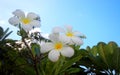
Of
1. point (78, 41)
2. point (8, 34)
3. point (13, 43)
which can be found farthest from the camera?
point (8, 34)

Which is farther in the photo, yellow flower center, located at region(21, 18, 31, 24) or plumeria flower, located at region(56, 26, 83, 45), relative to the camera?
yellow flower center, located at region(21, 18, 31, 24)

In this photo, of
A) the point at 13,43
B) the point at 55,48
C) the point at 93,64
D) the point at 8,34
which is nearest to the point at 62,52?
the point at 55,48

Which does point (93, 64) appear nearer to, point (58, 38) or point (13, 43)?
point (13, 43)

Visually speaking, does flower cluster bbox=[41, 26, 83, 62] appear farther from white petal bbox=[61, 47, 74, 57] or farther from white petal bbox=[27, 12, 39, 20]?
white petal bbox=[27, 12, 39, 20]

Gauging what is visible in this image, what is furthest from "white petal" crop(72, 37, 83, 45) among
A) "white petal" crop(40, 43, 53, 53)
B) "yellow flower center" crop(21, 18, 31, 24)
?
"yellow flower center" crop(21, 18, 31, 24)

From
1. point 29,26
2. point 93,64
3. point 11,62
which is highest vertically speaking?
point 29,26

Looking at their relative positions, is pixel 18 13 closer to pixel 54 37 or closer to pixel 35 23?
pixel 35 23

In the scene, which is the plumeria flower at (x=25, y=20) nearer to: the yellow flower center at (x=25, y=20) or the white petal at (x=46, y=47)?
the yellow flower center at (x=25, y=20)
